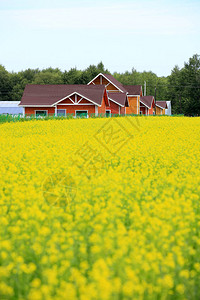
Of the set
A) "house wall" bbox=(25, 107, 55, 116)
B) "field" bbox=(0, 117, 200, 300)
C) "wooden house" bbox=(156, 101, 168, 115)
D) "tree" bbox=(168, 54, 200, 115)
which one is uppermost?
"tree" bbox=(168, 54, 200, 115)

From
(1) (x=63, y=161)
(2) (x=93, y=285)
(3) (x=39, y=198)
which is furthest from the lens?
(1) (x=63, y=161)

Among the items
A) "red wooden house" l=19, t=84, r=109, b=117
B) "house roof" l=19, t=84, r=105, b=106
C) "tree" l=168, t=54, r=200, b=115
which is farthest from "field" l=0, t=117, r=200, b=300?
"tree" l=168, t=54, r=200, b=115

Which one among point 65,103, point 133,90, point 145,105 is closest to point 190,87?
point 145,105

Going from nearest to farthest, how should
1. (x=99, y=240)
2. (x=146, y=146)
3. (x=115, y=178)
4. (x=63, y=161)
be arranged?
(x=99, y=240) < (x=115, y=178) < (x=63, y=161) < (x=146, y=146)

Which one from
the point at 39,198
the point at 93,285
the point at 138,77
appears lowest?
the point at 93,285

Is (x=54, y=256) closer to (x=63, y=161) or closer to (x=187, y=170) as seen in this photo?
(x=187, y=170)

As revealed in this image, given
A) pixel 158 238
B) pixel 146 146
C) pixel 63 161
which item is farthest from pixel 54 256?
pixel 146 146

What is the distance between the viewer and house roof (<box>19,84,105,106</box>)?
3703 centimetres

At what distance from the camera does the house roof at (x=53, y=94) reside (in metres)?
37.0

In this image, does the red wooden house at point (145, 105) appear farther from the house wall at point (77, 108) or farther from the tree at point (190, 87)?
the house wall at point (77, 108)

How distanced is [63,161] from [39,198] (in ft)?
12.4

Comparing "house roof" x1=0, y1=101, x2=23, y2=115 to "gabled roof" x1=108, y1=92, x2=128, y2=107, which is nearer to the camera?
"gabled roof" x1=108, y1=92, x2=128, y2=107

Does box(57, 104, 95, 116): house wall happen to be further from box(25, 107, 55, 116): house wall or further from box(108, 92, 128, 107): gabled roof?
box(108, 92, 128, 107): gabled roof

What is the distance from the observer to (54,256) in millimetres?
3527
